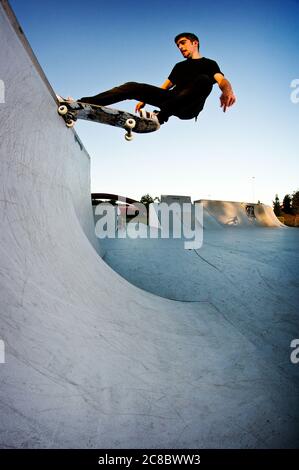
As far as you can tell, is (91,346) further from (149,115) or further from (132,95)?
(132,95)

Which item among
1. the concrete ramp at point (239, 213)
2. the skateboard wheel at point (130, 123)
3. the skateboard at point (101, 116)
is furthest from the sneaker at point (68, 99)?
the concrete ramp at point (239, 213)

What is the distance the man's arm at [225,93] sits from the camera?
3.13 metres

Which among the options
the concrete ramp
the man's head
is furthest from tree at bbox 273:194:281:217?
the man's head

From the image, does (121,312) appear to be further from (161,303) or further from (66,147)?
(66,147)

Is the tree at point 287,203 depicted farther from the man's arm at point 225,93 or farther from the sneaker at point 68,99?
→ the sneaker at point 68,99

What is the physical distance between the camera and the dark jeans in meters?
3.20

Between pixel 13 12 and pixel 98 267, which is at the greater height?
pixel 13 12

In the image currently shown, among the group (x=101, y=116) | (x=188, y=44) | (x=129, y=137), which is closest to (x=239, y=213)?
(x=188, y=44)

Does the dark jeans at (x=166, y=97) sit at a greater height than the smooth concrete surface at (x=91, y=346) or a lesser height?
greater

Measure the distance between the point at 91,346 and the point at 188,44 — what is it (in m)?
4.50

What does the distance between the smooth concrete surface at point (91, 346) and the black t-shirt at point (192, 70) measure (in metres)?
2.02

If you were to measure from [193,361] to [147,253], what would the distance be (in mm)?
3483

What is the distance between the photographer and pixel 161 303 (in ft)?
8.79
